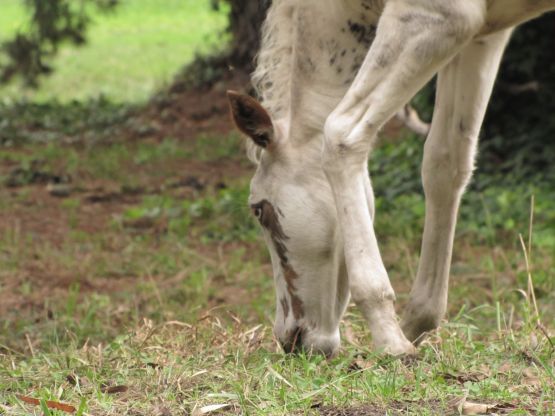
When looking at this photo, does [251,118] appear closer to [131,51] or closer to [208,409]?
[208,409]

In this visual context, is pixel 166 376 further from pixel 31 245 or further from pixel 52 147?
pixel 52 147

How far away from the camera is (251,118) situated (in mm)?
4789

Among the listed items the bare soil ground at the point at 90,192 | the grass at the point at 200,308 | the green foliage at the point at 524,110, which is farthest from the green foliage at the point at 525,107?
the bare soil ground at the point at 90,192

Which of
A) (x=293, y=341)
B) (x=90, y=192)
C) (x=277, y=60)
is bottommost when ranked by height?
(x=90, y=192)

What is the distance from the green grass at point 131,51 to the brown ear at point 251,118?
33.1ft

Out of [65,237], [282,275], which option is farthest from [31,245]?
[282,275]

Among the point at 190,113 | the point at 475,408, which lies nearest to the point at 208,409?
the point at 475,408

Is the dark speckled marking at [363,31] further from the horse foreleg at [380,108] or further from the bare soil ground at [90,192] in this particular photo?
the bare soil ground at [90,192]

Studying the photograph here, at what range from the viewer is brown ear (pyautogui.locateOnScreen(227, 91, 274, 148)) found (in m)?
4.67

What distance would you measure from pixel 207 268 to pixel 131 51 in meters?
15.3

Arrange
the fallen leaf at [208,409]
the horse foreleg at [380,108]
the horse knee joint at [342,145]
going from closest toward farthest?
the fallen leaf at [208,409] → the horse foreleg at [380,108] → the horse knee joint at [342,145]

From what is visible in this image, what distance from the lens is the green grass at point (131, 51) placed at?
17.8 metres

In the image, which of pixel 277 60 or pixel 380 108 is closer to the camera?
pixel 380 108

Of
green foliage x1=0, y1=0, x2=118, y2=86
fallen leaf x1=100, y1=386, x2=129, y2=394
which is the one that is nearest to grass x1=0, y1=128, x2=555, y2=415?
fallen leaf x1=100, y1=386, x2=129, y2=394
